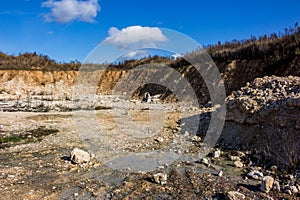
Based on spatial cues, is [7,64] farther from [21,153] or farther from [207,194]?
[207,194]

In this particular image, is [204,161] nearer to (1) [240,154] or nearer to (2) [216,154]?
(2) [216,154]

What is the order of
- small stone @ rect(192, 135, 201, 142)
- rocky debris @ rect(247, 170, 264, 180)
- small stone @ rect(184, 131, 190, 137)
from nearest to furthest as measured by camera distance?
rocky debris @ rect(247, 170, 264, 180) → small stone @ rect(192, 135, 201, 142) → small stone @ rect(184, 131, 190, 137)

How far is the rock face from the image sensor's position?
6340mm

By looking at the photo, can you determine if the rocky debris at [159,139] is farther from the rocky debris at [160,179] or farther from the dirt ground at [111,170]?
the rocky debris at [160,179]

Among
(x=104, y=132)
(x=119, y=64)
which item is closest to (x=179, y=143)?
(x=104, y=132)

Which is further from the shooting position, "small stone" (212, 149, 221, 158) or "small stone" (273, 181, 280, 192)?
"small stone" (212, 149, 221, 158)

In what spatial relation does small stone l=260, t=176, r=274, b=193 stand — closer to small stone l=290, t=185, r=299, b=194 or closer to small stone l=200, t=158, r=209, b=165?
small stone l=290, t=185, r=299, b=194

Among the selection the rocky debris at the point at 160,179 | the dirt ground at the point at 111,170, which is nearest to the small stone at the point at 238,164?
the dirt ground at the point at 111,170

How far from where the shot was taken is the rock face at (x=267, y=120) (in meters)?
6.34

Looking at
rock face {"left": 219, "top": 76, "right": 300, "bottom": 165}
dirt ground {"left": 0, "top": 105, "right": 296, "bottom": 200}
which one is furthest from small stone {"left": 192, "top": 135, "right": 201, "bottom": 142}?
rock face {"left": 219, "top": 76, "right": 300, "bottom": 165}

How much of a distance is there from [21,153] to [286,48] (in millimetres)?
13820

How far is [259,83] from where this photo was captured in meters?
9.21

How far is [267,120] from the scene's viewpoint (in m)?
7.25

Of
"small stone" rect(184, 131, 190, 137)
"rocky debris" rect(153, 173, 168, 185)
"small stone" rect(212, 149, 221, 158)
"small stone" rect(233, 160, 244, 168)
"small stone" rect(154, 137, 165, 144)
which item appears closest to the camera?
"rocky debris" rect(153, 173, 168, 185)
